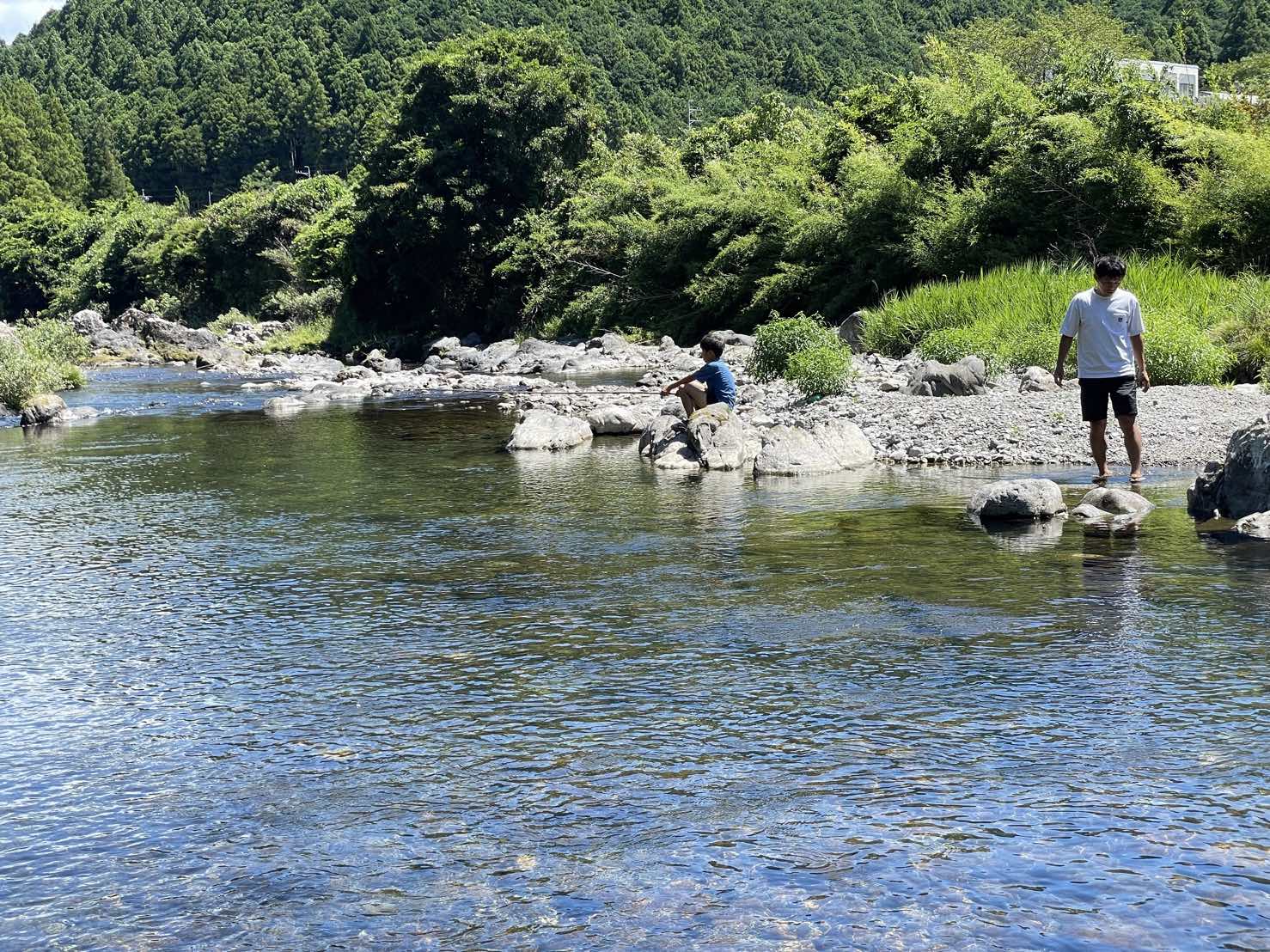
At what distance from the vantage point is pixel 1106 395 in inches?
515

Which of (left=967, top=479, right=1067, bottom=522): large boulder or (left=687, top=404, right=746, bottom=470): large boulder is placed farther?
(left=687, top=404, right=746, bottom=470): large boulder

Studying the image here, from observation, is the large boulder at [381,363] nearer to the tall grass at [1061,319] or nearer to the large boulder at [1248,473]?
the tall grass at [1061,319]

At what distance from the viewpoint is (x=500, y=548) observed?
1215 centimetres

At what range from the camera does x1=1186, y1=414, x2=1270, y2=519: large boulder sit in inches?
445

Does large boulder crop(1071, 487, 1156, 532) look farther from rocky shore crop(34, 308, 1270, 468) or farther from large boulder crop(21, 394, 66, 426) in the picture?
large boulder crop(21, 394, 66, 426)

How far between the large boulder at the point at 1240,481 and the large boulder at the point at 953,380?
8.44 m

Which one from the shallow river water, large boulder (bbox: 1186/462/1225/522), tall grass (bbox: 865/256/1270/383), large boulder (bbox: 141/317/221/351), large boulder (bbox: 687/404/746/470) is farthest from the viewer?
large boulder (bbox: 141/317/221/351)

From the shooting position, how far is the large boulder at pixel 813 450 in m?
16.2

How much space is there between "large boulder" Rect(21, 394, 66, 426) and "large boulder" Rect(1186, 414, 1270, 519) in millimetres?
23916

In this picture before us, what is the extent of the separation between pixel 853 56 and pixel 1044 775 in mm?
130580

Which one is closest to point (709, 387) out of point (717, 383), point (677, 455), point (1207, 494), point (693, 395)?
point (717, 383)

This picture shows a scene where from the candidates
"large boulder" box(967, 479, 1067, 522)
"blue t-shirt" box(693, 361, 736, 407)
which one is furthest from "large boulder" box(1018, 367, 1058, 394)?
"large boulder" box(967, 479, 1067, 522)

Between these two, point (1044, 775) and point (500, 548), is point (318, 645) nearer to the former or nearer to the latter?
point (500, 548)

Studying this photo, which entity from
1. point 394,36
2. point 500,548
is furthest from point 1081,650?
point 394,36
